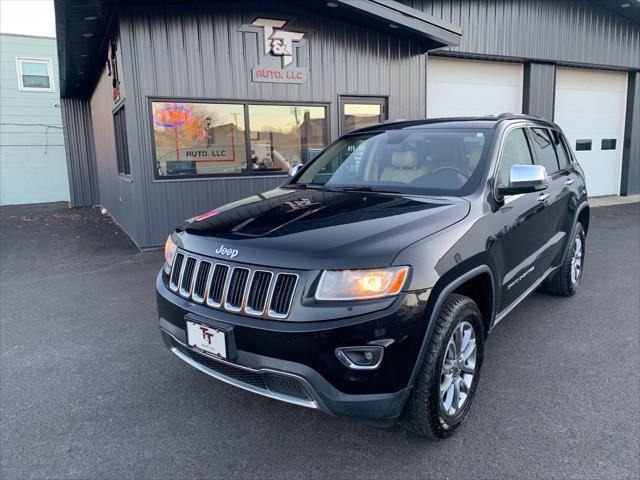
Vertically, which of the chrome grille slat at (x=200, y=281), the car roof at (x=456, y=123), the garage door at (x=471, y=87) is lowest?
the chrome grille slat at (x=200, y=281)

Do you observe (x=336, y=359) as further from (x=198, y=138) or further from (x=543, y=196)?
(x=198, y=138)

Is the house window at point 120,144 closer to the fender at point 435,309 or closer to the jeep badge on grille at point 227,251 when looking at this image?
the jeep badge on grille at point 227,251

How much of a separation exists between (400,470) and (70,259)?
6635 millimetres

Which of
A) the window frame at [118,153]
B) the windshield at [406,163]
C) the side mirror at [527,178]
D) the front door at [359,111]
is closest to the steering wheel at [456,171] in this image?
the windshield at [406,163]

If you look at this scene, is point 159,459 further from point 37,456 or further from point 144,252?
point 144,252

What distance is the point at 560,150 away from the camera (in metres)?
4.92

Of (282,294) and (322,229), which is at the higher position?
(322,229)

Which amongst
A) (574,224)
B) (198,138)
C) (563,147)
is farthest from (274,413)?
(198,138)

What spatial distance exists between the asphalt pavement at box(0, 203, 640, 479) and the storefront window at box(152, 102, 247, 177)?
3471 millimetres

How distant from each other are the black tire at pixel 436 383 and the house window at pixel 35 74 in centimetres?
1841

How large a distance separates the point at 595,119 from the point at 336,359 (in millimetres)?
14812

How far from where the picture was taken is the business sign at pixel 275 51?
824 cm

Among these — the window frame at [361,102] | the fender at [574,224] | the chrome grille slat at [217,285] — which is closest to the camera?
the chrome grille slat at [217,285]

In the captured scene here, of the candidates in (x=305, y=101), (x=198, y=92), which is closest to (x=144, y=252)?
(x=198, y=92)
